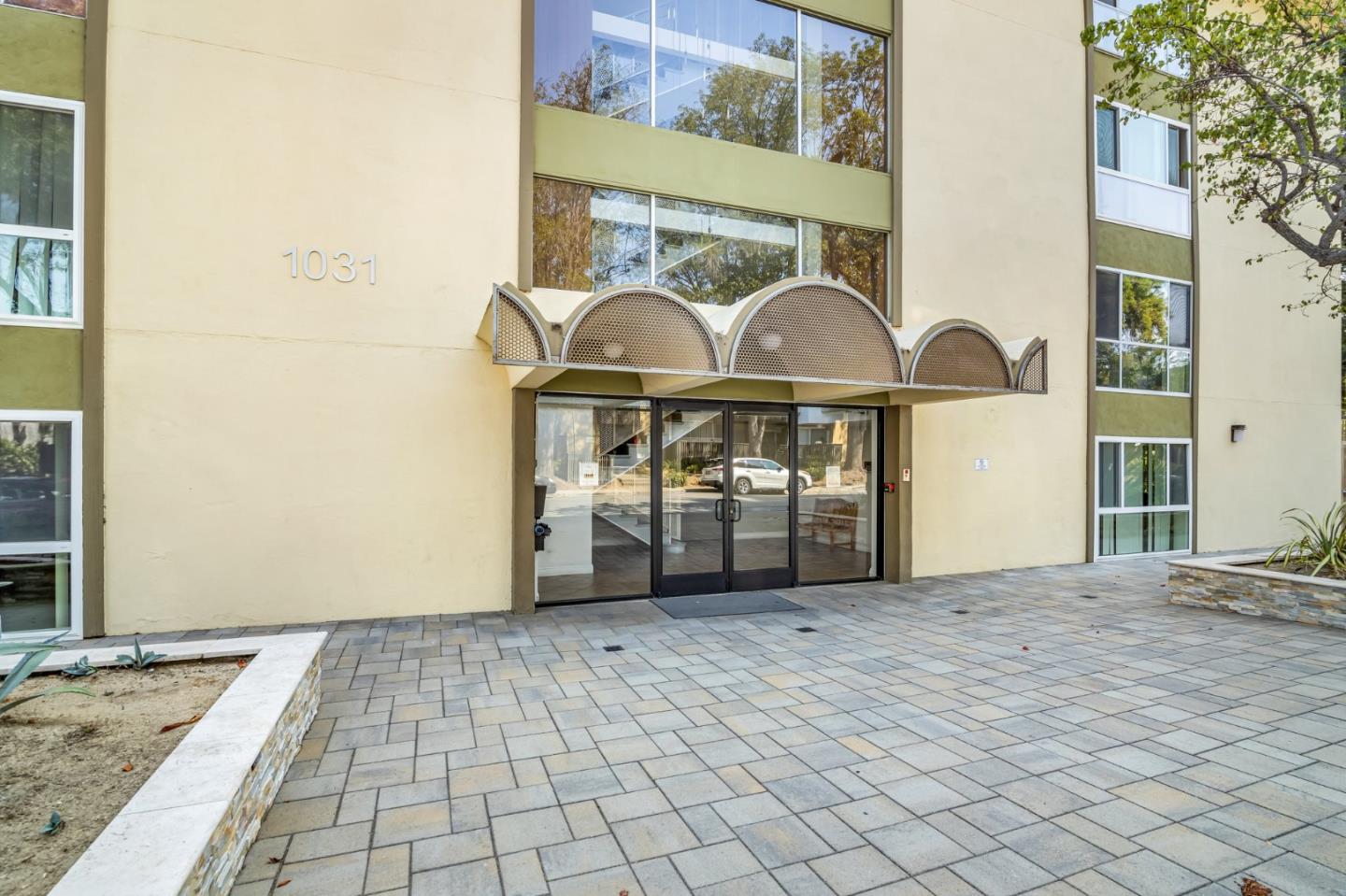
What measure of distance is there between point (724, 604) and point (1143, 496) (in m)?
8.51

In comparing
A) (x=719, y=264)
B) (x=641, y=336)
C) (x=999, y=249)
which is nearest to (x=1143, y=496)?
(x=999, y=249)

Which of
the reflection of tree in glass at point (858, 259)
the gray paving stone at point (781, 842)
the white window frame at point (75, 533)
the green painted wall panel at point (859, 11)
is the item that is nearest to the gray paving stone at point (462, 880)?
the gray paving stone at point (781, 842)

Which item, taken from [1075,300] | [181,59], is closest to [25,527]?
[181,59]

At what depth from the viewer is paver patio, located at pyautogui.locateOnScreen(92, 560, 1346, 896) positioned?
279cm

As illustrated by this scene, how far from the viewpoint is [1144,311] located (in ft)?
37.0

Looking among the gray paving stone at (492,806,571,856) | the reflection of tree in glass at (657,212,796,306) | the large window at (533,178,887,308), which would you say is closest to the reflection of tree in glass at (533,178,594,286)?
the large window at (533,178,887,308)

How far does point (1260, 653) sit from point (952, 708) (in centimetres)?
368

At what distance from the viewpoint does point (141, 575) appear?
607 centimetres

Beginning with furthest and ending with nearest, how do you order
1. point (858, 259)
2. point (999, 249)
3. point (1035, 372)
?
point (999, 249)
point (858, 259)
point (1035, 372)

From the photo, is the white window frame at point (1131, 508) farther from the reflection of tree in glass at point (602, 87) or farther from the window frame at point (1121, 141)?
the reflection of tree in glass at point (602, 87)

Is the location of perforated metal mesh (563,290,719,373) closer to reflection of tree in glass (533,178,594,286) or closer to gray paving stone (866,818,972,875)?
reflection of tree in glass (533,178,594,286)

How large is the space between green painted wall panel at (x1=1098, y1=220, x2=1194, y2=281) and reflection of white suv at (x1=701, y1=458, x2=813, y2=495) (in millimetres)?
6898

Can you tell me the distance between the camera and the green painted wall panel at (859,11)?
8898 mm

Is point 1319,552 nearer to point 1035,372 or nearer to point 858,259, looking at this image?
point 1035,372
